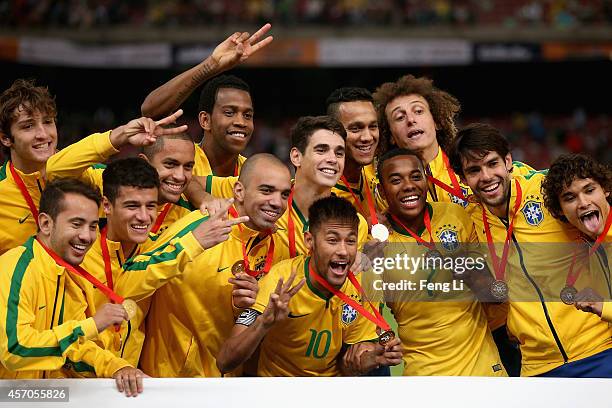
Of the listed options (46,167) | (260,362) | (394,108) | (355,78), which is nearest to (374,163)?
(394,108)

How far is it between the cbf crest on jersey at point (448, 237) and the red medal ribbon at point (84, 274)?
1.74m

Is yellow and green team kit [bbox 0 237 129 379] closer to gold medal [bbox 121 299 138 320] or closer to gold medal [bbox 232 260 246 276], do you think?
gold medal [bbox 121 299 138 320]

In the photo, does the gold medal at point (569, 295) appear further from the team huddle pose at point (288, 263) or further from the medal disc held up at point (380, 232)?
the medal disc held up at point (380, 232)

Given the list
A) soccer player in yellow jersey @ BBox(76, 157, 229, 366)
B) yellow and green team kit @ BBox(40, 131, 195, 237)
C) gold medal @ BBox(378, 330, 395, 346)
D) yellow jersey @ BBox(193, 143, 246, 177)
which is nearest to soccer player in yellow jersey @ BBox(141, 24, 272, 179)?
yellow jersey @ BBox(193, 143, 246, 177)

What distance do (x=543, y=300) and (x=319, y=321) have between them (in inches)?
45.3

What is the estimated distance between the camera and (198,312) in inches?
177

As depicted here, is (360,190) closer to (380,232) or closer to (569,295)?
(380,232)

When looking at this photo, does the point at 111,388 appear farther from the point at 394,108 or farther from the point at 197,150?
the point at 394,108

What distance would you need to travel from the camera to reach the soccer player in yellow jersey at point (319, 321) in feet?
13.8

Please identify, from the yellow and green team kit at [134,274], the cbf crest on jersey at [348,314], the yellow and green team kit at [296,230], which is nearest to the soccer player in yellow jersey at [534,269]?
the yellow and green team kit at [296,230]

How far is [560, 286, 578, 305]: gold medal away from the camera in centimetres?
426

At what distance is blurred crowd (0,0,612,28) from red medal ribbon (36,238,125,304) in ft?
55.0

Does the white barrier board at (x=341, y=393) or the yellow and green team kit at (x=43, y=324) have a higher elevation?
the yellow and green team kit at (x=43, y=324)

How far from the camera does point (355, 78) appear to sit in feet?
68.5
